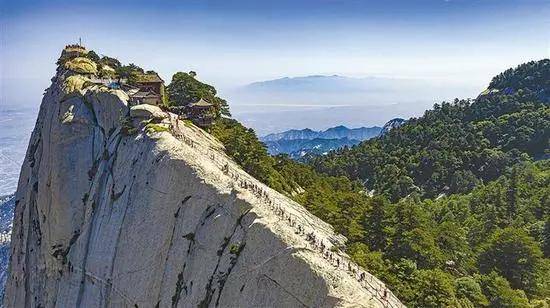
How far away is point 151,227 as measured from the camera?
3847 centimetres

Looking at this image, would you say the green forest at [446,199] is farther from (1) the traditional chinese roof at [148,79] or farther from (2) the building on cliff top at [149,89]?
(1) the traditional chinese roof at [148,79]

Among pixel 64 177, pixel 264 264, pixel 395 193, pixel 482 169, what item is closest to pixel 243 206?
pixel 264 264

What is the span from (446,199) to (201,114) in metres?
54.6

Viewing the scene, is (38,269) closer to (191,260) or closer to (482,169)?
(191,260)

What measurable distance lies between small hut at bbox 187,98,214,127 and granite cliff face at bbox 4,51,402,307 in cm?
674

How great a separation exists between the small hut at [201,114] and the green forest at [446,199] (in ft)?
6.59

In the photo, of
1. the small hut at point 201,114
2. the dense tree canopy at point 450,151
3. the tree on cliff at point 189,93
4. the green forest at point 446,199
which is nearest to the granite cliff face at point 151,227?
the green forest at point 446,199

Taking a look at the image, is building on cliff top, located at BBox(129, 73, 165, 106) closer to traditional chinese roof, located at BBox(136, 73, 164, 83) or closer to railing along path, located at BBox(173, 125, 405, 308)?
traditional chinese roof, located at BBox(136, 73, 164, 83)

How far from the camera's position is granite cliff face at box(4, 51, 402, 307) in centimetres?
2891

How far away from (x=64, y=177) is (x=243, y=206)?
27103 mm

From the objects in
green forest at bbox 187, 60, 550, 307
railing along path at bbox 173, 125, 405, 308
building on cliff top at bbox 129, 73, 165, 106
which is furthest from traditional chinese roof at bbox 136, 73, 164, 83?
railing along path at bbox 173, 125, 405, 308

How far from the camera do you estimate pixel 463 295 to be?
35906 millimetres

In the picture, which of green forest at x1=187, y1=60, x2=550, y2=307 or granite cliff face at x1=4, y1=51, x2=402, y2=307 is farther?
green forest at x1=187, y1=60, x2=550, y2=307

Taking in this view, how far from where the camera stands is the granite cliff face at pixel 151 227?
28.9 meters
